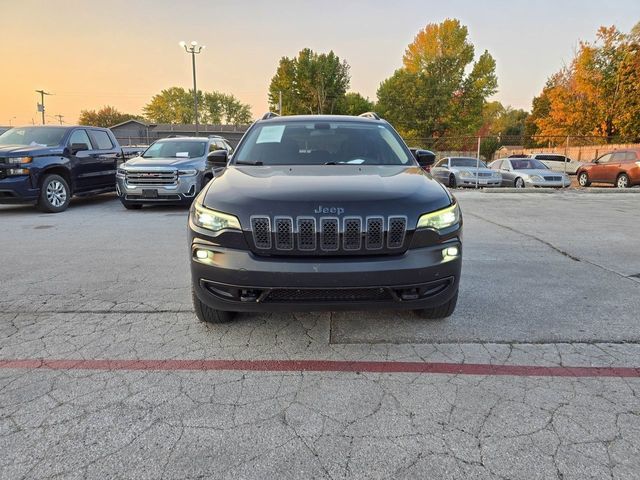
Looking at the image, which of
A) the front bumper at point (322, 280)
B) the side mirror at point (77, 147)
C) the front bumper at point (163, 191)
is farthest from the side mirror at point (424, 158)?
the side mirror at point (77, 147)

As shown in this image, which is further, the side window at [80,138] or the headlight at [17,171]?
the side window at [80,138]

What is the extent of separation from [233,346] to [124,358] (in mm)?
735

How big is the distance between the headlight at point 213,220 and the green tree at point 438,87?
151 ft

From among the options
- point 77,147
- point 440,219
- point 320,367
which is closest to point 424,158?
point 440,219

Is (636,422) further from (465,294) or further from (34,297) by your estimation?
(34,297)

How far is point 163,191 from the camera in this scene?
9.66 meters

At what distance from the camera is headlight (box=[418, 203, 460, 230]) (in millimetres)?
2963

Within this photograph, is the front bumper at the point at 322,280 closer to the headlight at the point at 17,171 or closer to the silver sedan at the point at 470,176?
the headlight at the point at 17,171

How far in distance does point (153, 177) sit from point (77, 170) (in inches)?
84.0

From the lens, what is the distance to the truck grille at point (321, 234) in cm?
284

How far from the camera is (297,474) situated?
1.96 meters

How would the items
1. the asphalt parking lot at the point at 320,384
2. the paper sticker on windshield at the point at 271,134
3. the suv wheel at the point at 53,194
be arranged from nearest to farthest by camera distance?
the asphalt parking lot at the point at 320,384 → the paper sticker on windshield at the point at 271,134 → the suv wheel at the point at 53,194

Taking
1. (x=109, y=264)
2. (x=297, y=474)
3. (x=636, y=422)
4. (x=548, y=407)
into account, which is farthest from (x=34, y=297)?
(x=636, y=422)

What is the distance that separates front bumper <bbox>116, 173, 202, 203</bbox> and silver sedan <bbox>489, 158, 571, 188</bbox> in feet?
44.3
